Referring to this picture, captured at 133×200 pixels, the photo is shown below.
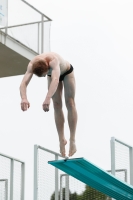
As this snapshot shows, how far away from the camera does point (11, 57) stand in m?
31.3

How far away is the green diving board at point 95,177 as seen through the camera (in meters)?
23.2

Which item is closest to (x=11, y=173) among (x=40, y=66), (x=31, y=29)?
(x=31, y=29)

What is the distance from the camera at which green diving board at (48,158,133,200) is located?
76.1 feet

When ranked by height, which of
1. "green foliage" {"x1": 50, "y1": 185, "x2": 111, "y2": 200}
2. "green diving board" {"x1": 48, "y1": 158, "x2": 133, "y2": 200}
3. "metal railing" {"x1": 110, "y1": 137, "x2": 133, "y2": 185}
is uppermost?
"metal railing" {"x1": 110, "y1": 137, "x2": 133, "y2": 185}

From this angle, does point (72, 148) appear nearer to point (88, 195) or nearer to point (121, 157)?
point (121, 157)

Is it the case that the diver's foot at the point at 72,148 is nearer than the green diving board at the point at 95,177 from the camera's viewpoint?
No

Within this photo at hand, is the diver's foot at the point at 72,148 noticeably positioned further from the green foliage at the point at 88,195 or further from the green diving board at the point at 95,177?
the green foliage at the point at 88,195

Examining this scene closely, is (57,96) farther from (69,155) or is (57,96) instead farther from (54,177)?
(54,177)

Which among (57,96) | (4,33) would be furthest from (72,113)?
(4,33)

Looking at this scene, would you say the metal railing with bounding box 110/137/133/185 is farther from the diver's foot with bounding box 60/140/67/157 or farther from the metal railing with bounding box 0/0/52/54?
the metal railing with bounding box 0/0/52/54

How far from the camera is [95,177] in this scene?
2459cm

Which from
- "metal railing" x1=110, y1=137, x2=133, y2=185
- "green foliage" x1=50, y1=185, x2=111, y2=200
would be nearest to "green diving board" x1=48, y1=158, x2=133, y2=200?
"metal railing" x1=110, y1=137, x2=133, y2=185

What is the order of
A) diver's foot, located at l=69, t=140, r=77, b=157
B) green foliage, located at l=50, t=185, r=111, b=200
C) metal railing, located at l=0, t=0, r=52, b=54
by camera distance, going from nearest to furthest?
diver's foot, located at l=69, t=140, r=77, b=157
green foliage, located at l=50, t=185, r=111, b=200
metal railing, located at l=0, t=0, r=52, b=54

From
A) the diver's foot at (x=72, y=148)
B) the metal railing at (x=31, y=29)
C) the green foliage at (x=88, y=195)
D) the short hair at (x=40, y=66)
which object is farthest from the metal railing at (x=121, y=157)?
the metal railing at (x=31, y=29)
